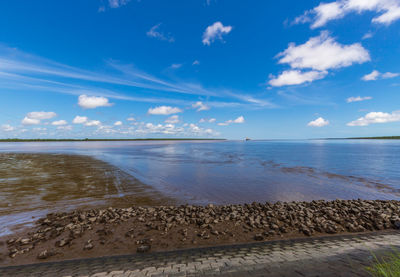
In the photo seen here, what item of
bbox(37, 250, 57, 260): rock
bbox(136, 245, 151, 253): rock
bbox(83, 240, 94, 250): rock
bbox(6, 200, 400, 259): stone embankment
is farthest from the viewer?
bbox(6, 200, 400, 259): stone embankment

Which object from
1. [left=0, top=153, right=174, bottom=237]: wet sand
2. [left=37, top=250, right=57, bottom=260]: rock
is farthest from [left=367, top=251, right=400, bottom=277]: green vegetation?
[left=0, top=153, right=174, bottom=237]: wet sand

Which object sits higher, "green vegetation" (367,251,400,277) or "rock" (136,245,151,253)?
"green vegetation" (367,251,400,277)

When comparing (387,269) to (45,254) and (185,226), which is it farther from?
(45,254)

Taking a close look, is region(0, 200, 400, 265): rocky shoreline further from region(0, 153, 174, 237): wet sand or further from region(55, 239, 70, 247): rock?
region(0, 153, 174, 237): wet sand

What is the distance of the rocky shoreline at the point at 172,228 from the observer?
20.6 feet

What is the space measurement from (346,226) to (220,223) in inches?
212

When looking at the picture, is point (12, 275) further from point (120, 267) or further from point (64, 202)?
point (64, 202)

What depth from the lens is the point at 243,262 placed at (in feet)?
17.3

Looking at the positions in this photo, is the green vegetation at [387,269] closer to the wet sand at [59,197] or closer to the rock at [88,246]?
the rock at [88,246]

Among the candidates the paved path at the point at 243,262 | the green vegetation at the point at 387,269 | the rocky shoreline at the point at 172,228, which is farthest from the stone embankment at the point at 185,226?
the green vegetation at the point at 387,269

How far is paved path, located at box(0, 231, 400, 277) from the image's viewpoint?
189 inches

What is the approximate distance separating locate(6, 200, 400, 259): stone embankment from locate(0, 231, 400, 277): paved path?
616mm

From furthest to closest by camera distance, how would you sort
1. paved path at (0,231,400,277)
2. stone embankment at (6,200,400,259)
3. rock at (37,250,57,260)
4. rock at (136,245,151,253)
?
stone embankment at (6,200,400,259)
rock at (136,245,151,253)
rock at (37,250,57,260)
paved path at (0,231,400,277)

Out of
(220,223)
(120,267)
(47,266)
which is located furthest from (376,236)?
(47,266)
